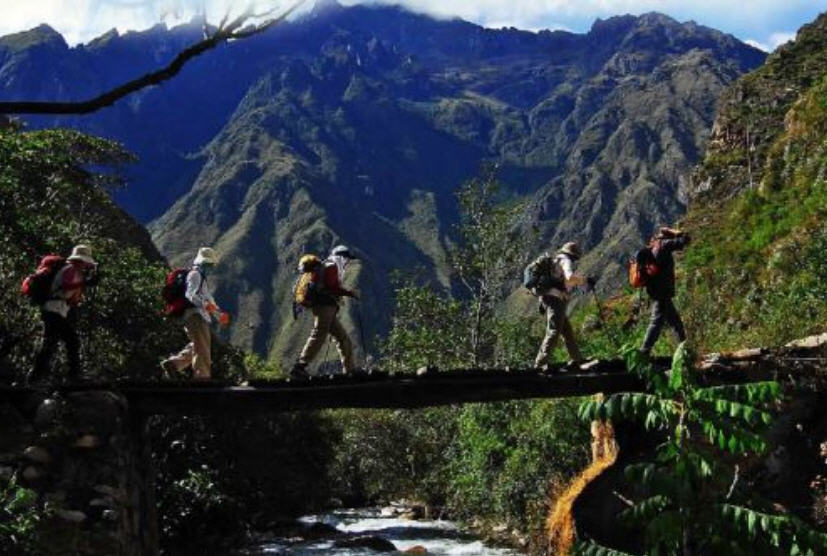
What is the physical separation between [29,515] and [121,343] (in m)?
14.7

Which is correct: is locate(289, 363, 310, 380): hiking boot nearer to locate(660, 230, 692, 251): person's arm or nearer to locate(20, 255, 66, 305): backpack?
locate(20, 255, 66, 305): backpack

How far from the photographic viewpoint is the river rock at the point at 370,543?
95.0ft

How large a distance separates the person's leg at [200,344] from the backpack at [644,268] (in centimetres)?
612

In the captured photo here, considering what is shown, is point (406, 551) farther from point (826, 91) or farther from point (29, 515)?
point (826, 91)

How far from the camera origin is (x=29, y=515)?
9742 millimetres

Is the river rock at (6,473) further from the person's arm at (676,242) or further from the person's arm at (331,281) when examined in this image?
the person's arm at (676,242)

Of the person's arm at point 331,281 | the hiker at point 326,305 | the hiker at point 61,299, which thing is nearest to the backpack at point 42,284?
the hiker at point 61,299

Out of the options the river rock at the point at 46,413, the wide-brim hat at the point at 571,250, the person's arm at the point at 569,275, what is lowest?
the river rock at the point at 46,413

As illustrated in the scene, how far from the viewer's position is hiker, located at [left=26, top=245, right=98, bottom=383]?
40.4 feet

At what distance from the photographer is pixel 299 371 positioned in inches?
521

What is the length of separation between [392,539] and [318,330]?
19.7 metres

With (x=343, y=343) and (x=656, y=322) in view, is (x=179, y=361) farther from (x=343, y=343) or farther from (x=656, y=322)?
(x=656, y=322)

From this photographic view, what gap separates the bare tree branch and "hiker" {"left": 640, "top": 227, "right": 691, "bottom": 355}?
8.73 m

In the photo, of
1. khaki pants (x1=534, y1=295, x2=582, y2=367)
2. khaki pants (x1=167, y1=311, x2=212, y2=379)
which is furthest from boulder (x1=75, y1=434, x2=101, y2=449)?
khaki pants (x1=534, y1=295, x2=582, y2=367)
